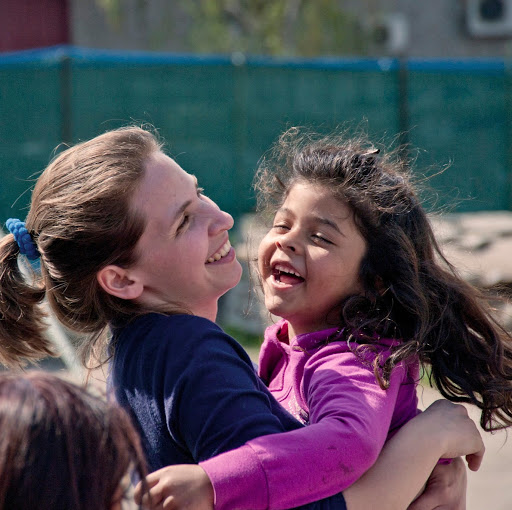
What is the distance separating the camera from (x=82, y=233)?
6.25 feet

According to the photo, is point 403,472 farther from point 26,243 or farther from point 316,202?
point 26,243

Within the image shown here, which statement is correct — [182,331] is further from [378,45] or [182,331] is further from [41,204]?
[378,45]

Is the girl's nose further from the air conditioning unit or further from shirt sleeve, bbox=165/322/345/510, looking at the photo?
the air conditioning unit

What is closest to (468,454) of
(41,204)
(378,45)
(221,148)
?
(41,204)

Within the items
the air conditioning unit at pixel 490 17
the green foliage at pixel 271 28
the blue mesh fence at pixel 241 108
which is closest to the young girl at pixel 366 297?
the blue mesh fence at pixel 241 108

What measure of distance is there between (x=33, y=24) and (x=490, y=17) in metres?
8.01

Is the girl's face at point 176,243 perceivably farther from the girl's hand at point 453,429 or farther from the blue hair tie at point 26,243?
the girl's hand at point 453,429

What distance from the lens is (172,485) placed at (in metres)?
1.54

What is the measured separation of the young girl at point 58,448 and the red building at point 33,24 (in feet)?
43.3

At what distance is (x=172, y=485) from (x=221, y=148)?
7.06 m

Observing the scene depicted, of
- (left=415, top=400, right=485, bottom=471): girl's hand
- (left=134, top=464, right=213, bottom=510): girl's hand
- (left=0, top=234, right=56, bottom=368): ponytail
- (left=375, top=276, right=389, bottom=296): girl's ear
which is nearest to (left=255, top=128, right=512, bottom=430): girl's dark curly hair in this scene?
(left=375, top=276, right=389, bottom=296): girl's ear

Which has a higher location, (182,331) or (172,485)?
(182,331)

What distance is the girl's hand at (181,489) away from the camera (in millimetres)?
1530

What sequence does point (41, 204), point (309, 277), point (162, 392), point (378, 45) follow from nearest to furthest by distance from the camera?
point (162, 392) < point (41, 204) < point (309, 277) < point (378, 45)
